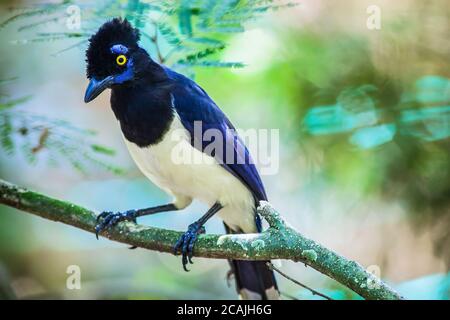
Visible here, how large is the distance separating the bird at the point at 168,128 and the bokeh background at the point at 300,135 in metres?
0.19

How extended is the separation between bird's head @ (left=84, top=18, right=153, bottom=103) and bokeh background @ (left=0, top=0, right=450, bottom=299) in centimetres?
24

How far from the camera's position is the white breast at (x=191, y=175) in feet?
7.83

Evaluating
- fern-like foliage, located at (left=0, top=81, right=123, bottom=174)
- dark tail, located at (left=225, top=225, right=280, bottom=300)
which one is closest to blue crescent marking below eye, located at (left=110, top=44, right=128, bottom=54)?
fern-like foliage, located at (left=0, top=81, right=123, bottom=174)

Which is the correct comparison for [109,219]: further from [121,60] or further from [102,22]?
[102,22]

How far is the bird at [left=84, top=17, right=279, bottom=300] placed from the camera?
235 centimetres

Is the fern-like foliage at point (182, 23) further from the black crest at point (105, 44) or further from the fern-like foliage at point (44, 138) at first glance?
the fern-like foliage at point (44, 138)

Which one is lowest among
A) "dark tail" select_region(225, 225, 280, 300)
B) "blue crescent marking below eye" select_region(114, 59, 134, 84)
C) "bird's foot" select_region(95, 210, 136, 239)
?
"dark tail" select_region(225, 225, 280, 300)

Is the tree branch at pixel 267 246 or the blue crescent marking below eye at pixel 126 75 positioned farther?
the blue crescent marking below eye at pixel 126 75

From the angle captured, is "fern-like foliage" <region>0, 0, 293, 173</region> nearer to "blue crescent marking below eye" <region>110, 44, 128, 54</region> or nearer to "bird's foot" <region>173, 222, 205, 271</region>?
"blue crescent marking below eye" <region>110, 44, 128, 54</region>

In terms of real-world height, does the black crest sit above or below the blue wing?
above

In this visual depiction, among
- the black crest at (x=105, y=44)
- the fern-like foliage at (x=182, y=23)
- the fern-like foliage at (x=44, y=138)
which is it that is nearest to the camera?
the black crest at (x=105, y=44)

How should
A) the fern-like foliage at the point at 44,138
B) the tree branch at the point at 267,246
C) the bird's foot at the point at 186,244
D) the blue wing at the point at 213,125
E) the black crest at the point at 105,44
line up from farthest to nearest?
1. the fern-like foliage at the point at 44,138
2. the blue wing at the point at 213,125
3. the black crest at the point at 105,44
4. the bird's foot at the point at 186,244
5. the tree branch at the point at 267,246

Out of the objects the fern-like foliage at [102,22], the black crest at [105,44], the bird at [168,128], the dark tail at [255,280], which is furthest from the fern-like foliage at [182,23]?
the dark tail at [255,280]
